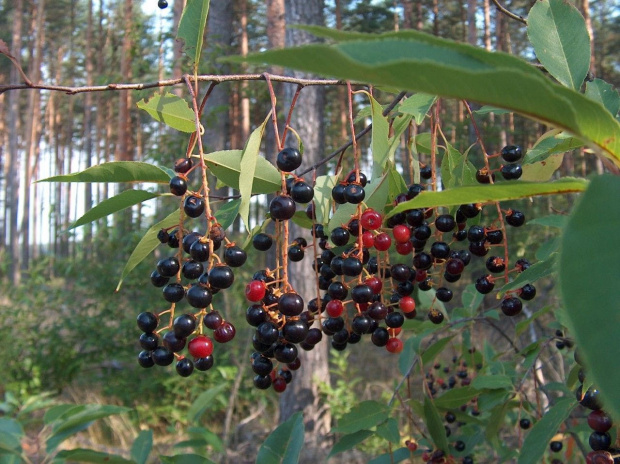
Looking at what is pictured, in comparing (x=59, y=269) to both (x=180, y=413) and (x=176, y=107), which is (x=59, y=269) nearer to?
(x=180, y=413)

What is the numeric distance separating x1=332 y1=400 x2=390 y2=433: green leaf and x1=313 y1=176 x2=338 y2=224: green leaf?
712 millimetres

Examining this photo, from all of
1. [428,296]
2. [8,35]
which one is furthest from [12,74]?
[428,296]

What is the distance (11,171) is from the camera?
669 inches

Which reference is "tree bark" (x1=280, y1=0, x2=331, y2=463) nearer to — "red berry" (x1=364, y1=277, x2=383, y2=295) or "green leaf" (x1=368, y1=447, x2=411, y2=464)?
"green leaf" (x1=368, y1=447, x2=411, y2=464)

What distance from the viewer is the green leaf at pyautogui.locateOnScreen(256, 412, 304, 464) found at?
43.9 inches

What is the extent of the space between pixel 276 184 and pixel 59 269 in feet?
22.4

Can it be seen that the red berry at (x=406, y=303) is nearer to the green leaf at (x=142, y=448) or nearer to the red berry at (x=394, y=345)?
the red berry at (x=394, y=345)

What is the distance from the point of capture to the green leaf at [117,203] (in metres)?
0.92

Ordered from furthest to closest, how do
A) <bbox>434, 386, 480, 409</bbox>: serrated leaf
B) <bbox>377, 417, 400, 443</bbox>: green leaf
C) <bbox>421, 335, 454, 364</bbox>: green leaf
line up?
<bbox>421, 335, 454, 364</bbox>: green leaf, <bbox>434, 386, 480, 409</bbox>: serrated leaf, <bbox>377, 417, 400, 443</bbox>: green leaf

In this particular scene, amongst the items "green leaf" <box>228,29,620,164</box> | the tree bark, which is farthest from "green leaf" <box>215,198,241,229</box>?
the tree bark

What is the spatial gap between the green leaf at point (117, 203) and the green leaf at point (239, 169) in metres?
0.13

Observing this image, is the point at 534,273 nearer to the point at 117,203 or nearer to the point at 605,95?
the point at 605,95

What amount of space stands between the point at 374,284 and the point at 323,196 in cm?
20

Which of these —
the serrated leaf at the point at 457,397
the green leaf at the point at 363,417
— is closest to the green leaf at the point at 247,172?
the green leaf at the point at 363,417
